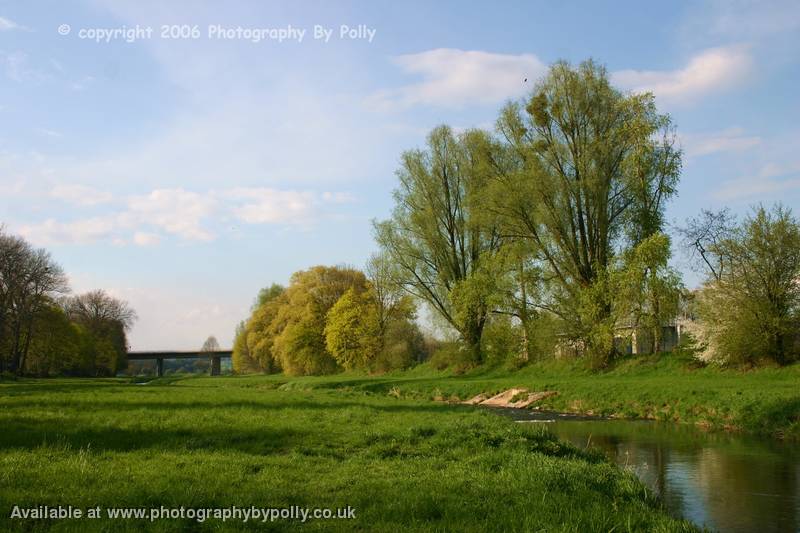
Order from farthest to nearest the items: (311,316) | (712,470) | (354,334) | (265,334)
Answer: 1. (265,334)
2. (311,316)
3. (354,334)
4. (712,470)

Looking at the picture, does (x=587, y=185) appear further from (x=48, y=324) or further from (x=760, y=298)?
(x=48, y=324)

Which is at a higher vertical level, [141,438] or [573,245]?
[573,245]

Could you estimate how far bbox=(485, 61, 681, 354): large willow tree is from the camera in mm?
38125

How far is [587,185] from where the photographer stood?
37875 millimetres

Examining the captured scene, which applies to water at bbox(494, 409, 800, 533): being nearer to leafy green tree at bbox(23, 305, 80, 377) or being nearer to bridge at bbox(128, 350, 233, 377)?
leafy green tree at bbox(23, 305, 80, 377)

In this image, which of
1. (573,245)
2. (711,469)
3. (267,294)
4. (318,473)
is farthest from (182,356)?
(318,473)

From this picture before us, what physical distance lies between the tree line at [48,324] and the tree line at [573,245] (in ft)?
116

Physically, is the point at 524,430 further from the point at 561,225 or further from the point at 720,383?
the point at 561,225

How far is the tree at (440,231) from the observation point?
4966 centimetres

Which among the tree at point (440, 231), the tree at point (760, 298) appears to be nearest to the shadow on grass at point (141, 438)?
the tree at point (760, 298)

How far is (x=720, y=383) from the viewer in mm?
28625

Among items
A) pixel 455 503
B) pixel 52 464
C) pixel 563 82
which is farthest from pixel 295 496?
pixel 563 82

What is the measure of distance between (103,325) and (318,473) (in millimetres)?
104937

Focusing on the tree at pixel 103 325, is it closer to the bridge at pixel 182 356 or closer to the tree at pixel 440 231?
the bridge at pixel 182 356
